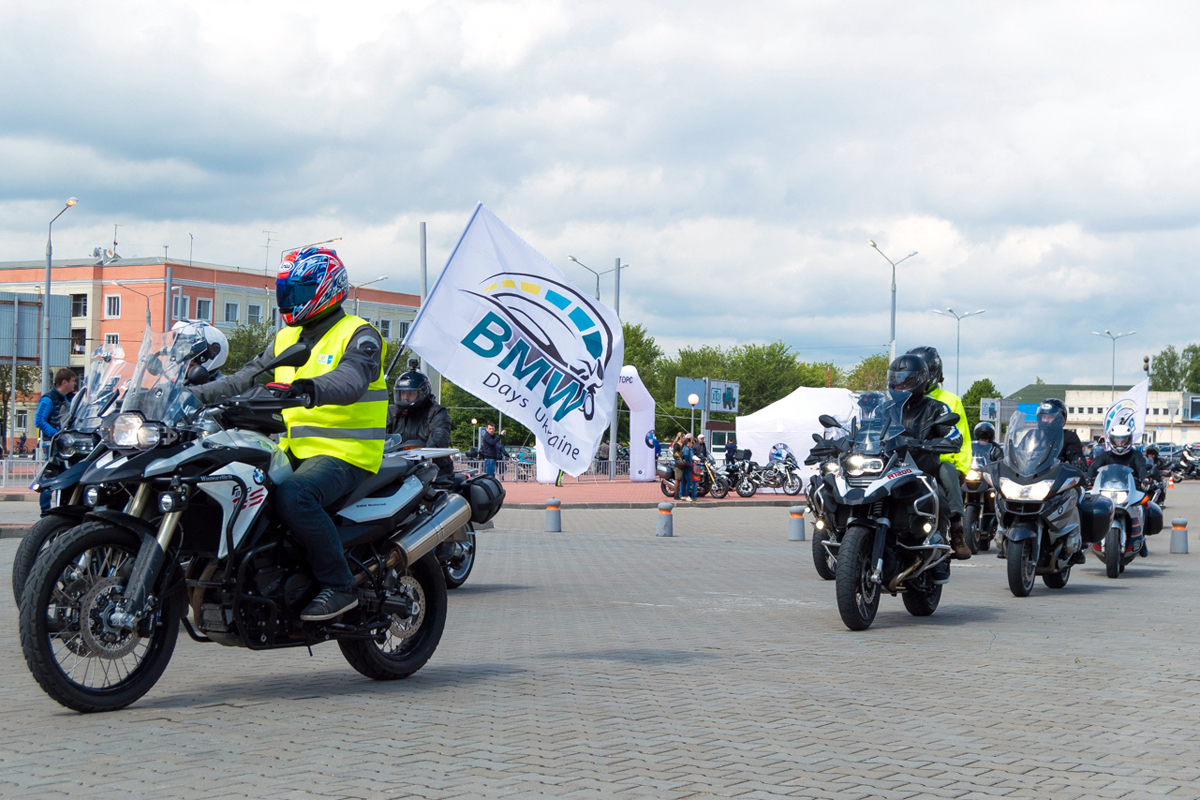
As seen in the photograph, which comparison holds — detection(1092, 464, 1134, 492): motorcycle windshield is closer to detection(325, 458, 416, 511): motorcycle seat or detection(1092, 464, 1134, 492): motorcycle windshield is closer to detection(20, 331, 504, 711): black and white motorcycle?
detection(325, 458, 416, 511): motorcycle seat

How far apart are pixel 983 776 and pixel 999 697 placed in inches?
66.9

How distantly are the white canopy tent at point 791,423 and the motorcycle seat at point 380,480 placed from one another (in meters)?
33.5

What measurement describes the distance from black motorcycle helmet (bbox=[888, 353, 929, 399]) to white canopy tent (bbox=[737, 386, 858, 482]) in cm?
2923

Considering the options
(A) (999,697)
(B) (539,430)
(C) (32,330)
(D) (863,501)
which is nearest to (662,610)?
(D) (863,501)

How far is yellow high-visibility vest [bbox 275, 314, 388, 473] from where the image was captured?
577 cm

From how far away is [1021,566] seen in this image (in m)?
10.9

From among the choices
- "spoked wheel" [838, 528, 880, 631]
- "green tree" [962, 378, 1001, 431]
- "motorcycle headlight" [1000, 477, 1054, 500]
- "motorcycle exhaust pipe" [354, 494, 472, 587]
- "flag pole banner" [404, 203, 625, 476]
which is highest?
"green tree" [962, 378, 1001, 431]

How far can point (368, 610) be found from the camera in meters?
5.92

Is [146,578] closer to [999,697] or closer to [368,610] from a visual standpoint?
[368,610]

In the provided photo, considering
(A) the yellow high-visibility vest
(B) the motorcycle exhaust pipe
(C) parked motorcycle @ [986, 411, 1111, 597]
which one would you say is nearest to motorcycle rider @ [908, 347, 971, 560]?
(C) parked motorcycle @ [986, 411, 1111, 597]

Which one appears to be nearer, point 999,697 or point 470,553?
point 999,697

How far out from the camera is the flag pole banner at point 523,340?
13.8 m

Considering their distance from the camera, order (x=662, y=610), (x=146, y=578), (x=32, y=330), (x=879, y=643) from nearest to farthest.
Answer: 1. (x=146, y=578)
2. (x=879, y=643)
3. (x=662, y=610)
4. (x=32, y=330)

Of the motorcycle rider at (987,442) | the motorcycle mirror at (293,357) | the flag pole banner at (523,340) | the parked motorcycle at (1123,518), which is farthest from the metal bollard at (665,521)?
the motorcycle mirror at (293,357)
